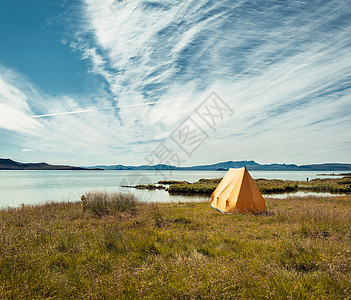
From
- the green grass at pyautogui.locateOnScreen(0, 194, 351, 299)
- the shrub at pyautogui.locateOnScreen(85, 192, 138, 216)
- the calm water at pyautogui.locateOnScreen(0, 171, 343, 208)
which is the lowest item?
the calm water at pyautogui.locateOnScreen(0, 171, 343, 208)

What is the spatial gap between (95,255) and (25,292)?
203 centimetres

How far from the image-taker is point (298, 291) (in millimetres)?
3166

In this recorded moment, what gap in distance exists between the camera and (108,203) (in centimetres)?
1320

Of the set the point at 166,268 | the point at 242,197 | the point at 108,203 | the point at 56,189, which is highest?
the point at 242,197

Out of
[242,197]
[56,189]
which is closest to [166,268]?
[242,197]

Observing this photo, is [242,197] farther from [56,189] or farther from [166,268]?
[56,189]

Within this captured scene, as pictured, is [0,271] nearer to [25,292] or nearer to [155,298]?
[25,292]

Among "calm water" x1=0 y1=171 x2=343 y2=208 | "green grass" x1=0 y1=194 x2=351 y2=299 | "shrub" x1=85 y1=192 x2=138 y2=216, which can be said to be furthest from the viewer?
"calm water" x1=0 y1=171 x2=343 y2=208

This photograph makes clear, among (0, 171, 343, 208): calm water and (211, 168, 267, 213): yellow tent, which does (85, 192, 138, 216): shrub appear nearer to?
(0, 171, 343, 208): calm water

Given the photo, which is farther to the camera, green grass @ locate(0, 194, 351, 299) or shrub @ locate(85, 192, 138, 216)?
shrub @ locate(85, 192, 138, 216)

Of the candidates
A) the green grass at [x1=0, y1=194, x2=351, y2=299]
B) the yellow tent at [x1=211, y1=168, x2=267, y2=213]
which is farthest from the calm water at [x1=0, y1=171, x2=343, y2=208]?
the green grass at [x1=0, y1=194, x2=351, y2=299]

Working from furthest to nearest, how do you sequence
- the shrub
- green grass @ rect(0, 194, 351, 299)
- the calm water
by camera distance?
1. the calm water
2. the shrub
3. green grass @ rect(0, 194, 351, 299)

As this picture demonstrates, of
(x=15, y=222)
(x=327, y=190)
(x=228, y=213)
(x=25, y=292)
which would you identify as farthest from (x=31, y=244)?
(x=327, y=190)

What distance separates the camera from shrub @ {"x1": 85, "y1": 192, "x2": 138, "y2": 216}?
1252 cm
